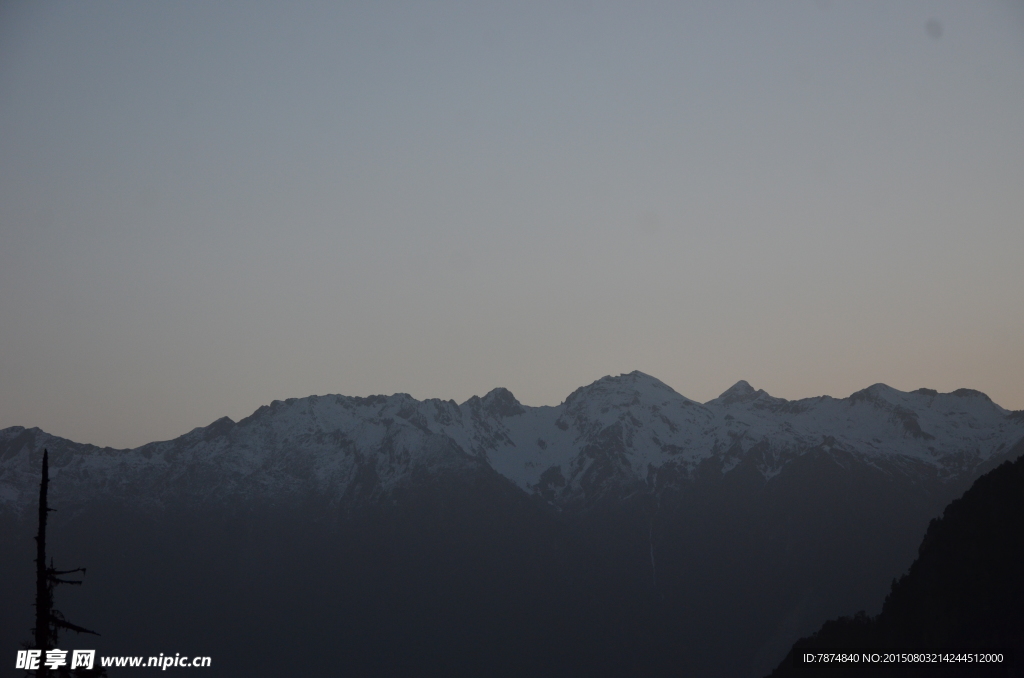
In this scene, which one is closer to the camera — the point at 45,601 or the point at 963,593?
the point at 45,601

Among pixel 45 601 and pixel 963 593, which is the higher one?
pixel 963 593

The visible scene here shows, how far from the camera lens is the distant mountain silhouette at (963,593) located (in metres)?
132

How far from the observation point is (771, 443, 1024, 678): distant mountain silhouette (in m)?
132

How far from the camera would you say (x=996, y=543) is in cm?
14462

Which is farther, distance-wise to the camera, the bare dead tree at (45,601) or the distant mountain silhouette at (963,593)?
the distant mountain silhouette at (963,593)

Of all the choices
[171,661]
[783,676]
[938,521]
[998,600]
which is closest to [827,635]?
[783,676]

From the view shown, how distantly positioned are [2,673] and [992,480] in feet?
470

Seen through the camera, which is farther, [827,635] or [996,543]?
[827,635]

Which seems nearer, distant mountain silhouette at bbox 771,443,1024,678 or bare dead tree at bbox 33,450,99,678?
bare dead tree at bbox 33,450,99,678

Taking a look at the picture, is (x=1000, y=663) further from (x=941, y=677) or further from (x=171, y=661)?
(x=171, y=661)

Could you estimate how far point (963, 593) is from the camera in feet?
468

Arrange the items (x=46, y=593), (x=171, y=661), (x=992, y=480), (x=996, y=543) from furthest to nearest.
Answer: (x=992, y=480) < (x=996, y=543) < (x=171, y=661) < (x=46, y=593)

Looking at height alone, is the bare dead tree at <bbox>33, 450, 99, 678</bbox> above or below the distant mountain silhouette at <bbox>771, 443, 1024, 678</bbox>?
below

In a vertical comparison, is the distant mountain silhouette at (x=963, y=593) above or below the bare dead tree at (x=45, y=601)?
above
